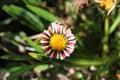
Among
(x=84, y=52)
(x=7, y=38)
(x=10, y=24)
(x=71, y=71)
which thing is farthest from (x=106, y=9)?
(x=10, y=24)

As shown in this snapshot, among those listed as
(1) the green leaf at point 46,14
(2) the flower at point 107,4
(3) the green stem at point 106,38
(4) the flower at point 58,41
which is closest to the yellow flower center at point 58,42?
(4) the flower at point 58,41

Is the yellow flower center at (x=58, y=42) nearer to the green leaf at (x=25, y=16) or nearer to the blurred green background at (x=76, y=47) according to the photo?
the blurred green background at (x=76, y=47)

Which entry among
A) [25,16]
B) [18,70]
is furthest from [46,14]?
[18,70]

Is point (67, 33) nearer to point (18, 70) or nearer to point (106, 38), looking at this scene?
point (18, 70)

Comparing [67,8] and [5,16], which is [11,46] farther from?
[67,8]

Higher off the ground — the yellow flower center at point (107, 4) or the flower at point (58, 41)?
the yellow flower center at point (107, 4)
